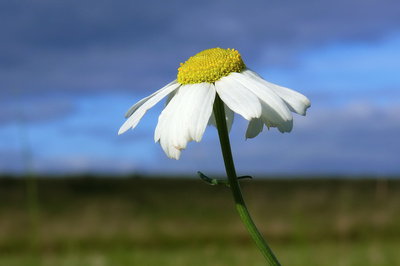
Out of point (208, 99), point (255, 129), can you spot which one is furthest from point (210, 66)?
point (255, 129)

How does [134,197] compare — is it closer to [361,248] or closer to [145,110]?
[361,248]

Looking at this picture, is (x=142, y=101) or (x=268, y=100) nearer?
(x=268, y=100)

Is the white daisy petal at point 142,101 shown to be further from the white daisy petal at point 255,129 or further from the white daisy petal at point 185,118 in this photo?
the white daisy petal at point 255,129

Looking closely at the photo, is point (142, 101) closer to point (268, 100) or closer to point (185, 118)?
point (185, 118)

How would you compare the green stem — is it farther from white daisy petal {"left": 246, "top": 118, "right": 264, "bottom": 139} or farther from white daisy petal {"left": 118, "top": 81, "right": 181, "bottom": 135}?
white daisy petal {"left": 246, "top": 118, "right": 264, "bottom": 139}

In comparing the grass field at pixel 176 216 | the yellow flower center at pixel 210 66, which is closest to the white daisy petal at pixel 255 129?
the yellow flower center at pixel 210 66

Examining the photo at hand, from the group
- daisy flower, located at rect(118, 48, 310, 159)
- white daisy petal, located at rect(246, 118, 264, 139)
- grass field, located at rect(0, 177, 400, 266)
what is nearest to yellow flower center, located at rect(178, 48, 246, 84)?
daisy flower, located at rect(118, 48, 310, 159)
